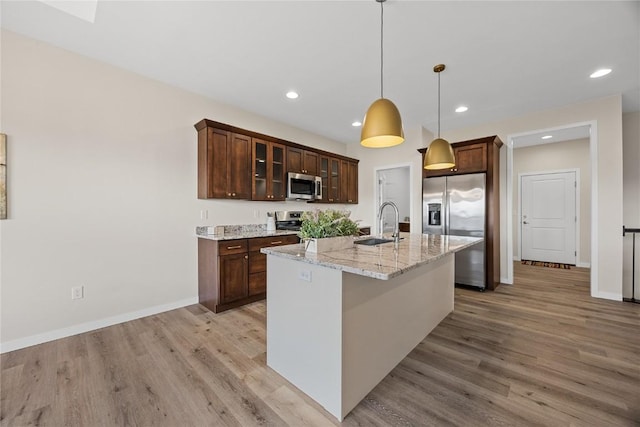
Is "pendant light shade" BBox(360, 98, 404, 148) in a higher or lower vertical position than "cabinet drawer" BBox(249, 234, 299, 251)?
higher

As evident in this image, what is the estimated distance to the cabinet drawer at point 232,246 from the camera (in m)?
3.02

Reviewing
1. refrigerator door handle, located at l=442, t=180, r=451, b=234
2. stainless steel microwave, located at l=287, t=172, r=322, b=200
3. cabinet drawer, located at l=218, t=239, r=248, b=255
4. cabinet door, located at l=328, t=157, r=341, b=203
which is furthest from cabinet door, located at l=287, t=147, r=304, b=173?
refrigerator door handle, located at l=442, t=180, r=451, b=234

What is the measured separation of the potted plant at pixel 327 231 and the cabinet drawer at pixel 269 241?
1.48 m

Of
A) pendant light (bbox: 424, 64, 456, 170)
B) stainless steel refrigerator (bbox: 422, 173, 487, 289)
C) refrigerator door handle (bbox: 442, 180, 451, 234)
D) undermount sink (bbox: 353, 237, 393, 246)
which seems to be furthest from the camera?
refrigerator door handle (bbox: 442, 180, 451, 234)

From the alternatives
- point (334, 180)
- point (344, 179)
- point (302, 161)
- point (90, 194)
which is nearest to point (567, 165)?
point (344, 179)

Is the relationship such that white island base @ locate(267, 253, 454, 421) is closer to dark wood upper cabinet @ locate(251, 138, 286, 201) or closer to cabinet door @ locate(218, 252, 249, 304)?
cabinet door @ locate(218, 252, 249, 304)

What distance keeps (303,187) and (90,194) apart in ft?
9.01

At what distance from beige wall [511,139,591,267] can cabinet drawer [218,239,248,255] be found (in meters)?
6.14

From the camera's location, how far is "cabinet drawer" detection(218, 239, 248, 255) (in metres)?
3.02

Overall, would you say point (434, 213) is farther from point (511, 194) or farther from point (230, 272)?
point (230, 272)

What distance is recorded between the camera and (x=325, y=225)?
1973mm

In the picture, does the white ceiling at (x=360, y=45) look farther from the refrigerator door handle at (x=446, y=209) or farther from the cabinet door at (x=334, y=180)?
the cabinet door at (x=334, y=180)

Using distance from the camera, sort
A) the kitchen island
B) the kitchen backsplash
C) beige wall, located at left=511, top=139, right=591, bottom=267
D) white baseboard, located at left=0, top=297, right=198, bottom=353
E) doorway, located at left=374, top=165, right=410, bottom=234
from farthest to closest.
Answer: doorway, located at left=374, top=165, right=410, bottom=234, beige wall, located at left=511, top=139, right=591, bottom=267, the kitchen backsplash, white baseboard, located at left=0, top=297, right=198, bottom=353, the kitchen island

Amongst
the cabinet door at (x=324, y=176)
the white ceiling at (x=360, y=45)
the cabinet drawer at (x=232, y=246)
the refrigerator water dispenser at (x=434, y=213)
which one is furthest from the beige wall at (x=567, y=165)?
the cabinet drawer at (x=232, y=246)
